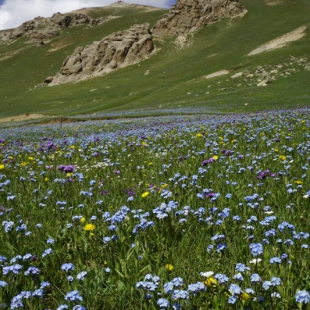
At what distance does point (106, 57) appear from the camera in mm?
112688

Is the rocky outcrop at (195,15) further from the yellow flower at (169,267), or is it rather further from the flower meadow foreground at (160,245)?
the yellow flower at (169,267)

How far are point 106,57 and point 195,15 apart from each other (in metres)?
40.6

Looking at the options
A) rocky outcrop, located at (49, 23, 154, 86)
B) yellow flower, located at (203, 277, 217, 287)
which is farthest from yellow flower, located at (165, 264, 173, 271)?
rocky outcrop, located at (49, 23, 154, 86)

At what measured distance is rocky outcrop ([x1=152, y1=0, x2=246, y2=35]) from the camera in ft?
405

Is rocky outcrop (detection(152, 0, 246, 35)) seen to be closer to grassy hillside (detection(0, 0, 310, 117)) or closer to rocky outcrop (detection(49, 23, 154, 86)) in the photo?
grassy hillside (detection(0, 0, 310, 117))

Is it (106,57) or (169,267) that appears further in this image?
(106,57)

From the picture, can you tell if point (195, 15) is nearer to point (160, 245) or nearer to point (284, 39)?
point (284, 39)

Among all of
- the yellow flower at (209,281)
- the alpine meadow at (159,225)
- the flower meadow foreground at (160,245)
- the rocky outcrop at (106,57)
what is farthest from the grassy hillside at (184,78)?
the yellow flower at (209,281)

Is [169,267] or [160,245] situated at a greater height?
[169,267]

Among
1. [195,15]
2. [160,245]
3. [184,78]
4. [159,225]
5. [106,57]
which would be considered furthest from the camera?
[195,15]

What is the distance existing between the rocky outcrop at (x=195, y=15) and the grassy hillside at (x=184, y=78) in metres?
5.31

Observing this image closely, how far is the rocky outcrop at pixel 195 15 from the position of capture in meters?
124

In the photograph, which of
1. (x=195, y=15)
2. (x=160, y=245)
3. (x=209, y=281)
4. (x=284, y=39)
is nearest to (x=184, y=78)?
(x=284, y=39)

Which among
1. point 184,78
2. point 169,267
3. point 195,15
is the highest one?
point 195,15
